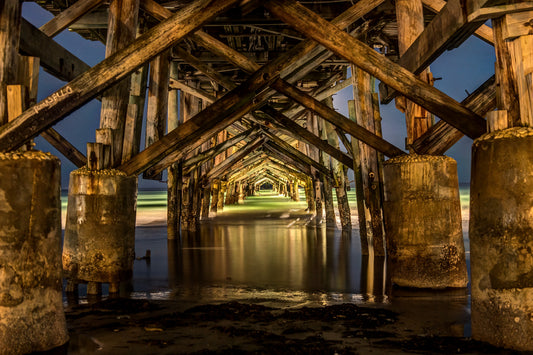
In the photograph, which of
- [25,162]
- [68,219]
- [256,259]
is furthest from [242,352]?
[256,259]

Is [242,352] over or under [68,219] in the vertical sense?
under

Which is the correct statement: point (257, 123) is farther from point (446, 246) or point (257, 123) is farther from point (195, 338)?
point (195, 338)

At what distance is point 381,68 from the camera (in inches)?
132

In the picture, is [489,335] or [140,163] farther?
[140,163]

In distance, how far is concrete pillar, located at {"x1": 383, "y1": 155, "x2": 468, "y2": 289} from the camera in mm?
4160

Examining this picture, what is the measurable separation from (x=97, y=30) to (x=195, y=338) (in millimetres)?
4826

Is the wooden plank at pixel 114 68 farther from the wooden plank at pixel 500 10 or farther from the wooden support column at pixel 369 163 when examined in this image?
the wooden support column at pixel 369 163

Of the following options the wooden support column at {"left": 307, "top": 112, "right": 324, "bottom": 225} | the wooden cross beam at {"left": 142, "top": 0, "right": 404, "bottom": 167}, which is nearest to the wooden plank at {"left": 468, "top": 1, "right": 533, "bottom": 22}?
the wooden cross beam at {"left": 142, "top": 0, "right": 404, "bottom": 167}

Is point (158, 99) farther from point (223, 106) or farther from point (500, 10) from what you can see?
point (500, 10)

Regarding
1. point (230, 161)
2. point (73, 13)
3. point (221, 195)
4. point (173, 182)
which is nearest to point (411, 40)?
point (73, 13)

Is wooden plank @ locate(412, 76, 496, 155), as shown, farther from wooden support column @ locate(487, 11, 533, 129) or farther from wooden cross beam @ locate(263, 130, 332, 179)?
wooden cross beam @ locate(263, 130, 332, 179)

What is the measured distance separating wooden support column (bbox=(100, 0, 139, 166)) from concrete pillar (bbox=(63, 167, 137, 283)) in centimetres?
26

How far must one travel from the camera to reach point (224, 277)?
5355mm

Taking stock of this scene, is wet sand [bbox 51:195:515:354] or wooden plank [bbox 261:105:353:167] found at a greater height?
wooden plank [bbox 261:105:353:167]
